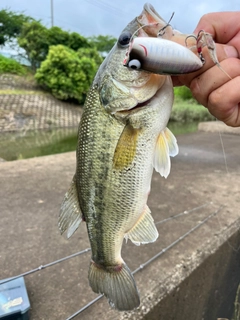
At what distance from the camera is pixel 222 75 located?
3.58ft

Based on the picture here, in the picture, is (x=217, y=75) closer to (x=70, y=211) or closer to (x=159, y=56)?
(x=159, y=56)

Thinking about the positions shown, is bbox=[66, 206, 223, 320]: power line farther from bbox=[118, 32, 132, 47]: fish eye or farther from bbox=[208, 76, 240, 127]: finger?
bbox=[118, 32, 132, 47]: fish eye

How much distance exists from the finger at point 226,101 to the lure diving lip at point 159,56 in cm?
23

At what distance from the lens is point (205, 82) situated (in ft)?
3.70

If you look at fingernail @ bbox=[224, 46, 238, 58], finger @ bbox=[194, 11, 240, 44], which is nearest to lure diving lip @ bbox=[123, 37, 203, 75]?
fingernail @ bbox=[224, 46, 238, 58]

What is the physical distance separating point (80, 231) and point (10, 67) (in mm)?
18919

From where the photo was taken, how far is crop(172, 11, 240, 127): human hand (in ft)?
3.59

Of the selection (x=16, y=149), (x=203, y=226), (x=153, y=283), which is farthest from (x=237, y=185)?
(x=16, y=149)

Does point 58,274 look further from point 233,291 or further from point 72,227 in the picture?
point 233,291

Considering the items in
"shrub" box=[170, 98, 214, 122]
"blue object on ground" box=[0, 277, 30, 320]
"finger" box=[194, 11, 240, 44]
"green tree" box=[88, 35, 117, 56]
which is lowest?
"green tree" box=[88, 35, 117, 56]

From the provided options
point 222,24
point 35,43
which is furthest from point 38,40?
point 222,24

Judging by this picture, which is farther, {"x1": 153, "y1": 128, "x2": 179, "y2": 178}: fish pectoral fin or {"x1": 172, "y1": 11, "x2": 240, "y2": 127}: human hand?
{"x1": 153, "y1": 128, "x2": 179, "y2": 178}: fish pectoral fin

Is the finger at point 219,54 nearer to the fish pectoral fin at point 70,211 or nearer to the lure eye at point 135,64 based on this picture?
the lure eye at point 135,64

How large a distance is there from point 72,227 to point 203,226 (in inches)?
68.2
